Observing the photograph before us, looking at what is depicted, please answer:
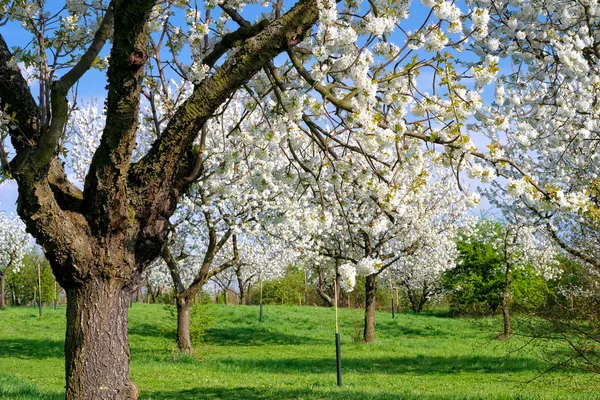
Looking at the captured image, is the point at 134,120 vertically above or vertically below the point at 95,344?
above

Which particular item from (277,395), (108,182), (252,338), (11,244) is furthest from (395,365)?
(11,244)

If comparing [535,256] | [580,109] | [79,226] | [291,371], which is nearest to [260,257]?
[535,256]

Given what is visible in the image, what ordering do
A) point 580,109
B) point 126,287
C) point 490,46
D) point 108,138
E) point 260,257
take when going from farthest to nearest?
point 260,257 → point 580,109 → point 490,46 → point 126,287 → point 108,138

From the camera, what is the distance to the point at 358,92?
4.30m

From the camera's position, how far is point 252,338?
2216cm

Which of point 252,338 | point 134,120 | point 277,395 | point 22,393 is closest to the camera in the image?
point 134,120

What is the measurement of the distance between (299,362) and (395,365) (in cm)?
243

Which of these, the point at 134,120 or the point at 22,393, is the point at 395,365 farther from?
the point at 134,120

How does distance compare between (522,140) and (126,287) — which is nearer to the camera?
(126,287)

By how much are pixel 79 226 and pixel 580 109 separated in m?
6.51

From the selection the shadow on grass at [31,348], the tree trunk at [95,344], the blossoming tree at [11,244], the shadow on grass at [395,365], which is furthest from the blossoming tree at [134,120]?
the blossoming tree at [11,244]

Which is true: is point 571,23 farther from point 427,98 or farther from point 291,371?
point 291,371

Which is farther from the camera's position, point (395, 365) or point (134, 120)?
point (395, 365)

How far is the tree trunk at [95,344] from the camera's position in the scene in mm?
4777
